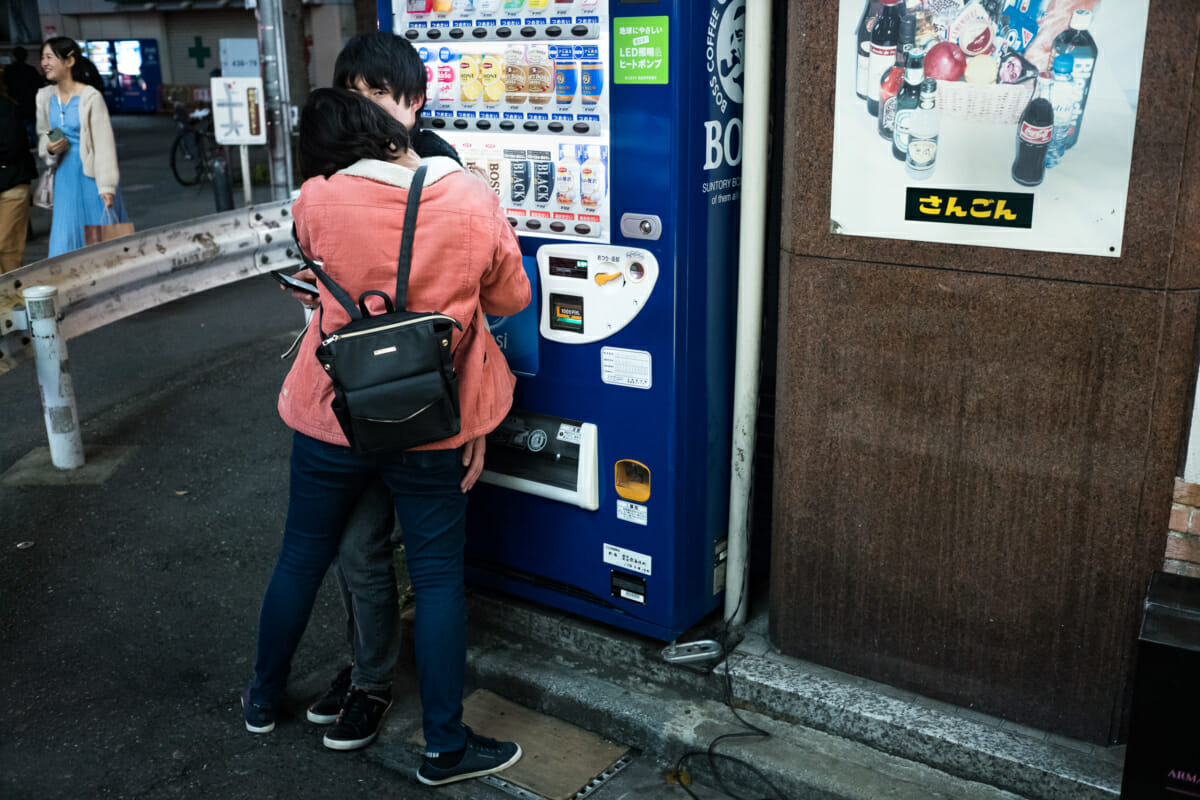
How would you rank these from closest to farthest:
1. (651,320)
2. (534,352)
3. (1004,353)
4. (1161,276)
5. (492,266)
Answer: (1161,276)
(1004,353)
(492,266)
(651,320)
(534,352)

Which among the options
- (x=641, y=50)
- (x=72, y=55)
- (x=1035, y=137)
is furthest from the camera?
(x=72, y=55)

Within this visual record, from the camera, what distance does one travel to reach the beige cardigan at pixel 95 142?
6.97 m

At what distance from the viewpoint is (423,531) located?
304 cm

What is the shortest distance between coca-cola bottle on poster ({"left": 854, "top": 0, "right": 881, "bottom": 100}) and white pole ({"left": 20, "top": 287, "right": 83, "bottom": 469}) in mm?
4108

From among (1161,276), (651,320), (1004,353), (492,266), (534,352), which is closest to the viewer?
(1161,276)

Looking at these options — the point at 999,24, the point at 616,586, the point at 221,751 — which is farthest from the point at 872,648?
the point at 221,751

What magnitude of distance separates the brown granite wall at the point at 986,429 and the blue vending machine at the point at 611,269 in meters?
0.24

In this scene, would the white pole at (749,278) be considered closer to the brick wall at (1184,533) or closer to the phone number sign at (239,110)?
the brick wall at (1184,533)

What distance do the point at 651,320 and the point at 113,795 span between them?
202 cm

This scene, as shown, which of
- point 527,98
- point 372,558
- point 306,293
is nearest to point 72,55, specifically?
point 306,293

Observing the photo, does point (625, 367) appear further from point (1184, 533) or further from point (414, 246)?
point (1184, 533)

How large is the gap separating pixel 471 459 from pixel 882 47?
155 cm

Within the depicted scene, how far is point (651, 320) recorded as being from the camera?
10.1 feet

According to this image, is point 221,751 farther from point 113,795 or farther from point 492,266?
point 492,266
